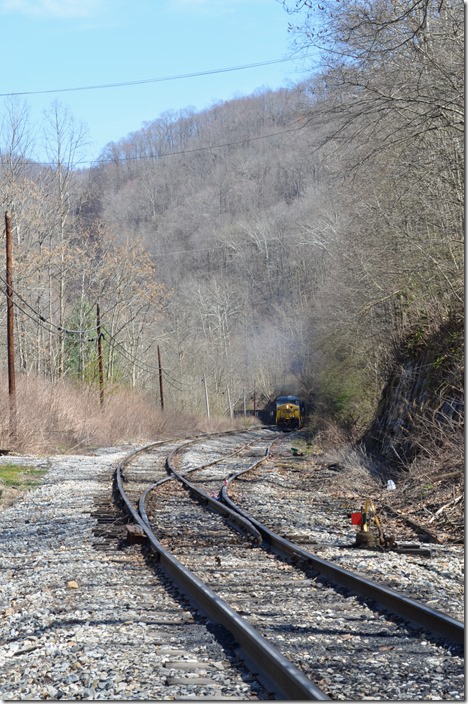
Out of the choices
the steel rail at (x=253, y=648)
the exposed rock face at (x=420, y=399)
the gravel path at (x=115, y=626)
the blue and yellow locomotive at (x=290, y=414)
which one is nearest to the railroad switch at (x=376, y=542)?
the gravel path at (x=115, y=626)

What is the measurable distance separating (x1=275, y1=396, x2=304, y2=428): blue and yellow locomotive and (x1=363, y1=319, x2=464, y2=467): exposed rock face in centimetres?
3782

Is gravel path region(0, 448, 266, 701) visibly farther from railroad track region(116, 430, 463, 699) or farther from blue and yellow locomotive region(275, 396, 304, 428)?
blue and yellow locomotive region(275, 396, 304, 428)

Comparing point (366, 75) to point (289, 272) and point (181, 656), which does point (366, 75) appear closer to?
point (181, 656)

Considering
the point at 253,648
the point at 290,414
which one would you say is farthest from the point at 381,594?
the point at 290,414

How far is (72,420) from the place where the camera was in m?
35.8

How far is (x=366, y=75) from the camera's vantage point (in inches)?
676

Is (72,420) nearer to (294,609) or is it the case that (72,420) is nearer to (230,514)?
(230,514)

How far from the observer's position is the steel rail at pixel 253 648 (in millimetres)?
4746

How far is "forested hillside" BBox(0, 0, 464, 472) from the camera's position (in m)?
17.1

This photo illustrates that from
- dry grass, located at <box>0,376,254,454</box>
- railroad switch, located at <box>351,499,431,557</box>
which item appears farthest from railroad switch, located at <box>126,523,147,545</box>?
dry grass, located at <box>0,376,254,454</box>

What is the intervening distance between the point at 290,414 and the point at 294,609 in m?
56.1

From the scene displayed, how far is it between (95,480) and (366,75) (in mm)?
10647

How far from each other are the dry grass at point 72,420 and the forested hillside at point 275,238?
9.79ft

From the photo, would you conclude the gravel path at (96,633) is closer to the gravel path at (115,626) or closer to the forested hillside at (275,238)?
the gravel path at (115,626)
